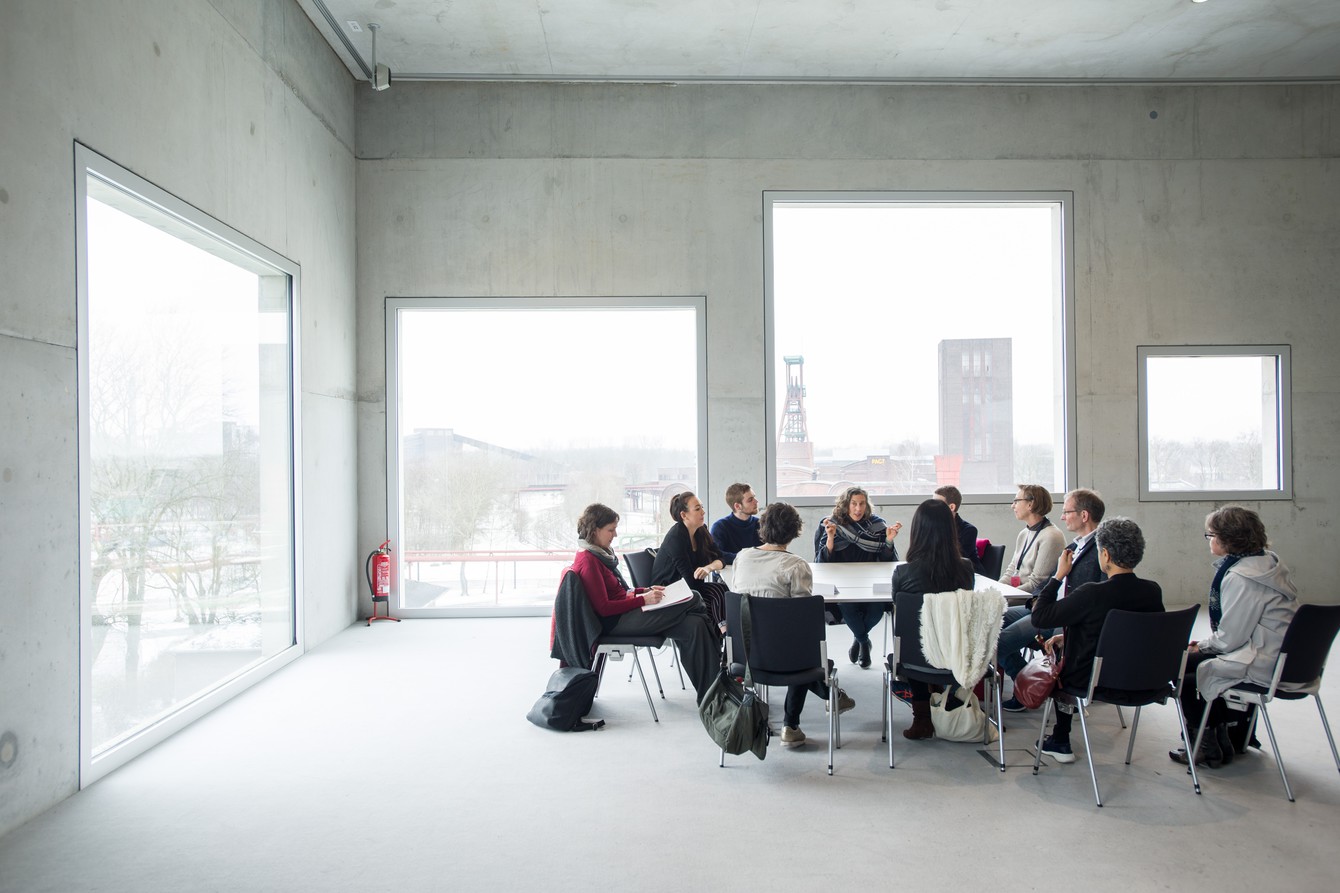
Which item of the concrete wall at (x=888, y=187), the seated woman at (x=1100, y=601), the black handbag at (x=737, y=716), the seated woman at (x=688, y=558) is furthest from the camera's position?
the concrete wall at (x=888, y=187)

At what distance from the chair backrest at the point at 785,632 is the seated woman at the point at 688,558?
1.48 metres

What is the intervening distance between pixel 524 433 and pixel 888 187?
428cm

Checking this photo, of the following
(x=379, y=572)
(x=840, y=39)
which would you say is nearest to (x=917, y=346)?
(x=840, y=39)

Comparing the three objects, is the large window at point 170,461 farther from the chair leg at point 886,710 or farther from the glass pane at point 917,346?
the glass pane at point 917,346

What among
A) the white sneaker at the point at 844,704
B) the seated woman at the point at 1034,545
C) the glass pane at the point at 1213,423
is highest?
the glass pane at the point at 1213,423

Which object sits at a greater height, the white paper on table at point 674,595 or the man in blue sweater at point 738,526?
the man in blue sweater at point 738,526

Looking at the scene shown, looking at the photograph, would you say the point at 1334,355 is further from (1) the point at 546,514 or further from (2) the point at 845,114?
(1) the point at 546,514

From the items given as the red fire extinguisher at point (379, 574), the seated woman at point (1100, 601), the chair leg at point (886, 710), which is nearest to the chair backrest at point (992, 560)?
the chair leg at point (886, 710)

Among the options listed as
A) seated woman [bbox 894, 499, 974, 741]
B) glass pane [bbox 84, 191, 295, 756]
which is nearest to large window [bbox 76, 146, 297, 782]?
glass pane [bbox 84, 191, 295, 756]

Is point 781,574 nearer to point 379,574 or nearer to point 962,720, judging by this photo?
point 962,720

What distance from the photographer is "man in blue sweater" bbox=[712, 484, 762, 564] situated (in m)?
5.90

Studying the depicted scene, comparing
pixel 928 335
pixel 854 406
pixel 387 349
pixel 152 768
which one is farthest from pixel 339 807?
pixel 928 335

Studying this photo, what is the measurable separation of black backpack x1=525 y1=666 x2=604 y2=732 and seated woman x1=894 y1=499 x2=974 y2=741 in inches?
69.3

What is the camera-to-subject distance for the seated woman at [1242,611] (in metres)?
3.57
